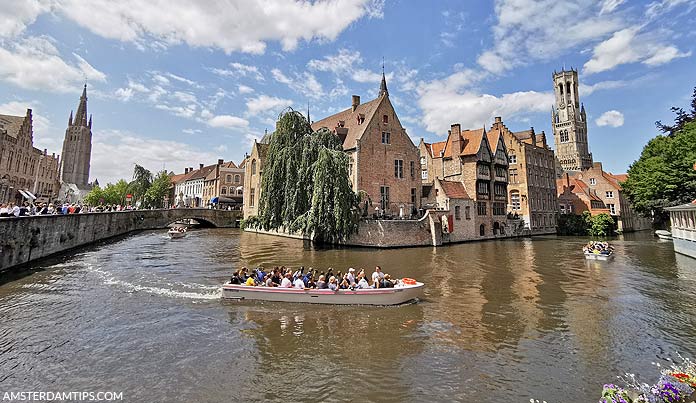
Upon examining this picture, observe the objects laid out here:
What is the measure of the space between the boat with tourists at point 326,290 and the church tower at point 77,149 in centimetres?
12783

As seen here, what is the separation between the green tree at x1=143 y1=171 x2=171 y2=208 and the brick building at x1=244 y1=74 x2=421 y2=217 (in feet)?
157

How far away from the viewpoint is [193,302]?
13797mm

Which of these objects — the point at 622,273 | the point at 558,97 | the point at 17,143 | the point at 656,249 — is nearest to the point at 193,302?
the point at 622,273

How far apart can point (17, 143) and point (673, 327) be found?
6516 centimetres

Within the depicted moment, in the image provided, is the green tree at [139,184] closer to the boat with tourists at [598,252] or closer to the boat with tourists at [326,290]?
the boat with tourists at [326,290]

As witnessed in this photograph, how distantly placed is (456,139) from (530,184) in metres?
15.4

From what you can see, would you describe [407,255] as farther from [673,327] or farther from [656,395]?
[656,395]

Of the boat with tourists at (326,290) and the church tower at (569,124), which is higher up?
the church tower at (569,124)

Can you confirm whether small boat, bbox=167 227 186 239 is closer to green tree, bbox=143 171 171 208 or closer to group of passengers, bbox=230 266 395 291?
group of passengers, bbox=230 266 395 291

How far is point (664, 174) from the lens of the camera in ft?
117

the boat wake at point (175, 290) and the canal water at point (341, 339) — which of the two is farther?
the boat wake at point (175, 290)

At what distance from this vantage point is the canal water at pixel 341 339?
753cm

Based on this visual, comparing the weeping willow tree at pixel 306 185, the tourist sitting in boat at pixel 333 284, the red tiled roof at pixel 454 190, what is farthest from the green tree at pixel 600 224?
the tourist sitting in boat at pixel 333 284

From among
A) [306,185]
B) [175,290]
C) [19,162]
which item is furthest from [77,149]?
[175,290]
